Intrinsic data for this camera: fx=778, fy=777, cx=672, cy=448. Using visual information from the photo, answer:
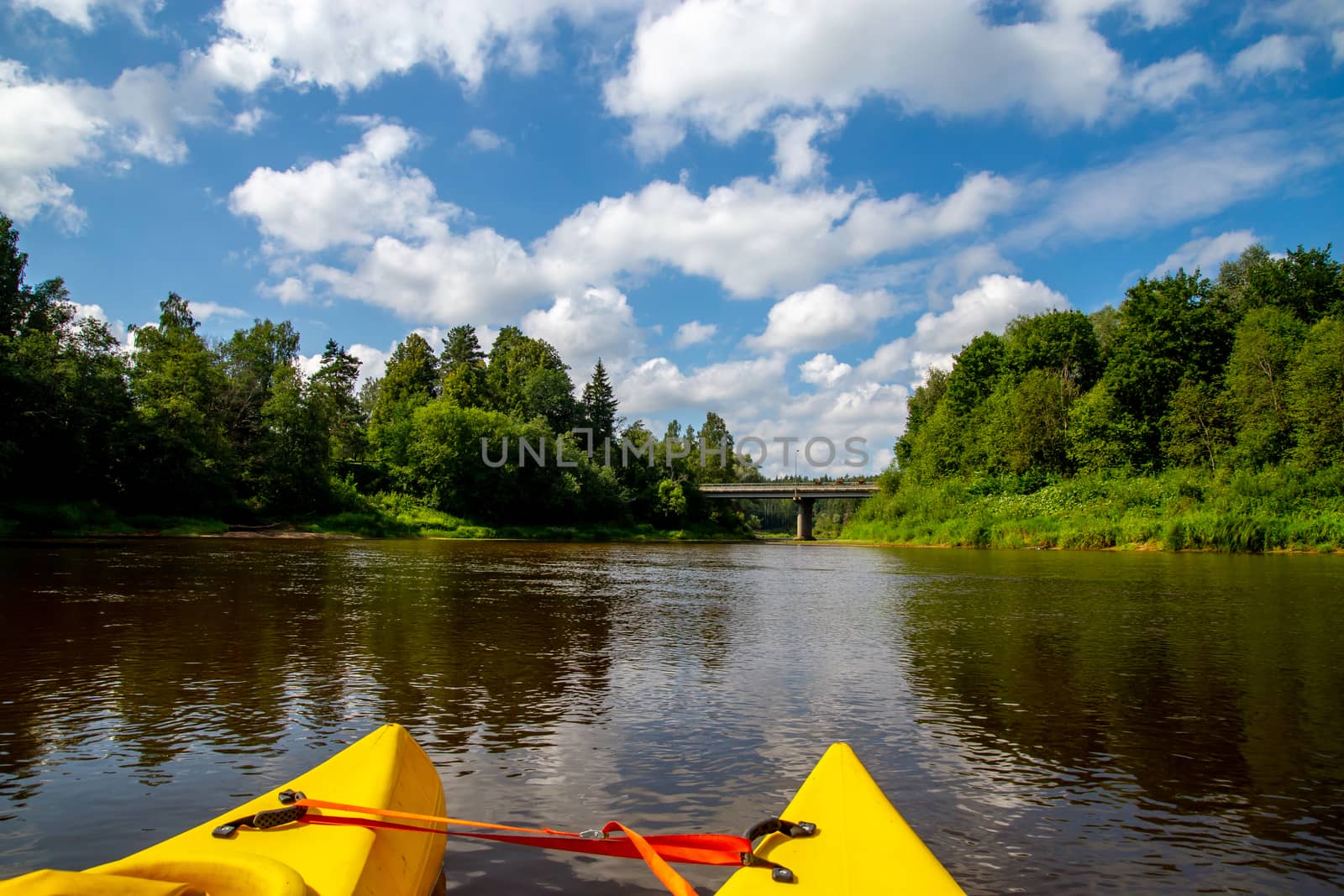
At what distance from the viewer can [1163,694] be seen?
31.2ft

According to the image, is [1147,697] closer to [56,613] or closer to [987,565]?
[56,613]

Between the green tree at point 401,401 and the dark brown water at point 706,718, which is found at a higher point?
the green tree at point 401,401

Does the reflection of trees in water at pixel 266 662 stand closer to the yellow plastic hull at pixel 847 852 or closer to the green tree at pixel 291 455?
the yellow plastic hull at pixel 847 852

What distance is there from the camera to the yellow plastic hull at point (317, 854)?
3090 mm

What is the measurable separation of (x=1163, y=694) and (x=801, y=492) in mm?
91470

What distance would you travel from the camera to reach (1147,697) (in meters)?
9.35

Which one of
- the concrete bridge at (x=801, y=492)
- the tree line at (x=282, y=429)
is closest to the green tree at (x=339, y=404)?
the tree line at (x=282, y=429)

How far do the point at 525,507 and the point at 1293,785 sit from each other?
2788 inches

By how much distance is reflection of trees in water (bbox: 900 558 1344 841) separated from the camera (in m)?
6.55

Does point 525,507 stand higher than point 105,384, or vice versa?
point 105,384

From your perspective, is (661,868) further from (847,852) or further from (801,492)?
(801,492)

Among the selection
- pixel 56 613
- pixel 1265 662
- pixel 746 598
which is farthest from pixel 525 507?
pixel 1265 662

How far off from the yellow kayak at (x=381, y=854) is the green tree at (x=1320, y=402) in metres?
53.5

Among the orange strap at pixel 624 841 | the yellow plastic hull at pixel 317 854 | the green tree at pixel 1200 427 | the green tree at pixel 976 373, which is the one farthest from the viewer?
the green tree at pixel 976 373
